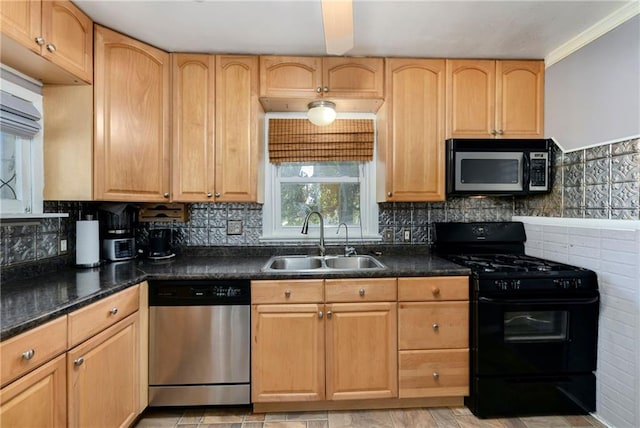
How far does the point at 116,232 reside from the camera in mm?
2225

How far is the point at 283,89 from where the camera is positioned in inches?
87.4

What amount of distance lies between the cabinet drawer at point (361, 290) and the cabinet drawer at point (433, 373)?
1.25ft

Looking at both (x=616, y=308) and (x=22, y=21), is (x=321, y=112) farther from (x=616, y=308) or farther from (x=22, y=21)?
(x=616, y=308)

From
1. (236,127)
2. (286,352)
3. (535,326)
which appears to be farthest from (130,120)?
(535,326)

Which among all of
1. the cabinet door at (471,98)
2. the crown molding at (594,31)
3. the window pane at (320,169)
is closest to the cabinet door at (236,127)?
the window pane at (320,169)

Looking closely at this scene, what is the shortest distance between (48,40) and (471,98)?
251cm

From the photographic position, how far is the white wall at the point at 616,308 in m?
1.69

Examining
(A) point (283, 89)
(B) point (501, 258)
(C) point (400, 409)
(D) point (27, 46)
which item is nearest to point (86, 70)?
(D) point (27, 46)

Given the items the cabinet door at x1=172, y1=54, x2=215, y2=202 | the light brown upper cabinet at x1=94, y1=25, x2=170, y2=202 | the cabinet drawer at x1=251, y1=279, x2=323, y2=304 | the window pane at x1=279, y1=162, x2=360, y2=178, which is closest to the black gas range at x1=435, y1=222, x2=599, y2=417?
the cabinet drawer at x1=251, y1=279, x2=323, y2=304

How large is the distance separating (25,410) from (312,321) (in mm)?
1271

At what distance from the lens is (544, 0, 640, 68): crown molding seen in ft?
5.61

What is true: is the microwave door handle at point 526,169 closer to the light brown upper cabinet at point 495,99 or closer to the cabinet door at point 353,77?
the light brown upper cabinet at point 495,99

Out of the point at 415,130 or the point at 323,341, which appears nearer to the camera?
the point at 323,341

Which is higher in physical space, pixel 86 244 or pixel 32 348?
pixel 86 244
